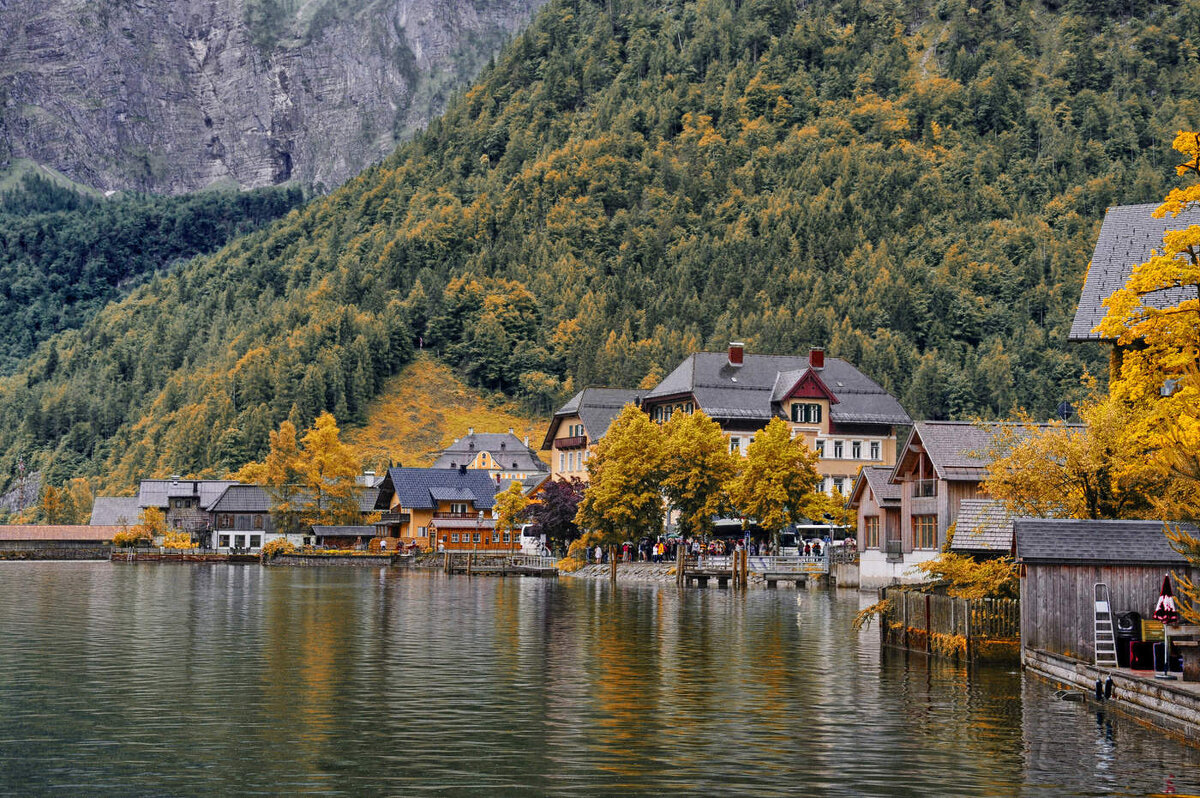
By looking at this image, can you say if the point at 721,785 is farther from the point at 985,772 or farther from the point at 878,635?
the point at 878,635

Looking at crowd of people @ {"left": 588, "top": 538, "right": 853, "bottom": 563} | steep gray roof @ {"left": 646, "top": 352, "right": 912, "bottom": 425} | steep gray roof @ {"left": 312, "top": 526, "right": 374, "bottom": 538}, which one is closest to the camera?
crowd of people @ {"left": 588, "top": 538, "right": 853, "bottom": 563}

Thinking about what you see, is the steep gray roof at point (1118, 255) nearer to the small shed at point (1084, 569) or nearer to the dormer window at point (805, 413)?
the small shed at point (1084, 569)

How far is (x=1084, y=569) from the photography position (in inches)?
1688

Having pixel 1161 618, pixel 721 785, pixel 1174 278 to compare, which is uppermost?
pixel 1174 278

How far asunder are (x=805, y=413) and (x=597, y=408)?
26661 millimetres

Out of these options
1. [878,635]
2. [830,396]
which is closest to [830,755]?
[878,635]

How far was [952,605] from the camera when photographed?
51.0 meters

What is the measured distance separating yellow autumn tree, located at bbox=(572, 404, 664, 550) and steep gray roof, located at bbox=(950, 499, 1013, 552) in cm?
5736

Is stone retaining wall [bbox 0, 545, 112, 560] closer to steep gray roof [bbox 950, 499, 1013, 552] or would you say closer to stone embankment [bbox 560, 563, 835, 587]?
stone embankment [bbox 560, 563, 835, 587]

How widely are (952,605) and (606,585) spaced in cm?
6188

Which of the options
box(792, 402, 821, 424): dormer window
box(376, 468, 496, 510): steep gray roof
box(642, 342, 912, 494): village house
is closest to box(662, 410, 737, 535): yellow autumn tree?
box(642, 342, 912, 494): village house

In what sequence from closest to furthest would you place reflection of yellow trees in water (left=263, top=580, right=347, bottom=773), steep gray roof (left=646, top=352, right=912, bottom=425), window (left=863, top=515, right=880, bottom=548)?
reflection of yellow trees in water (left=263, top=580, right=347, bottom=773)
window (left=863, top=515, right=880, bottom=548)
steep gray roof (left=646, top=352, right=912, bottom=425)

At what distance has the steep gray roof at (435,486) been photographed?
579 ft

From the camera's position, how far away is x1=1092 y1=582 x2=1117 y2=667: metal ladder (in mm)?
40812
